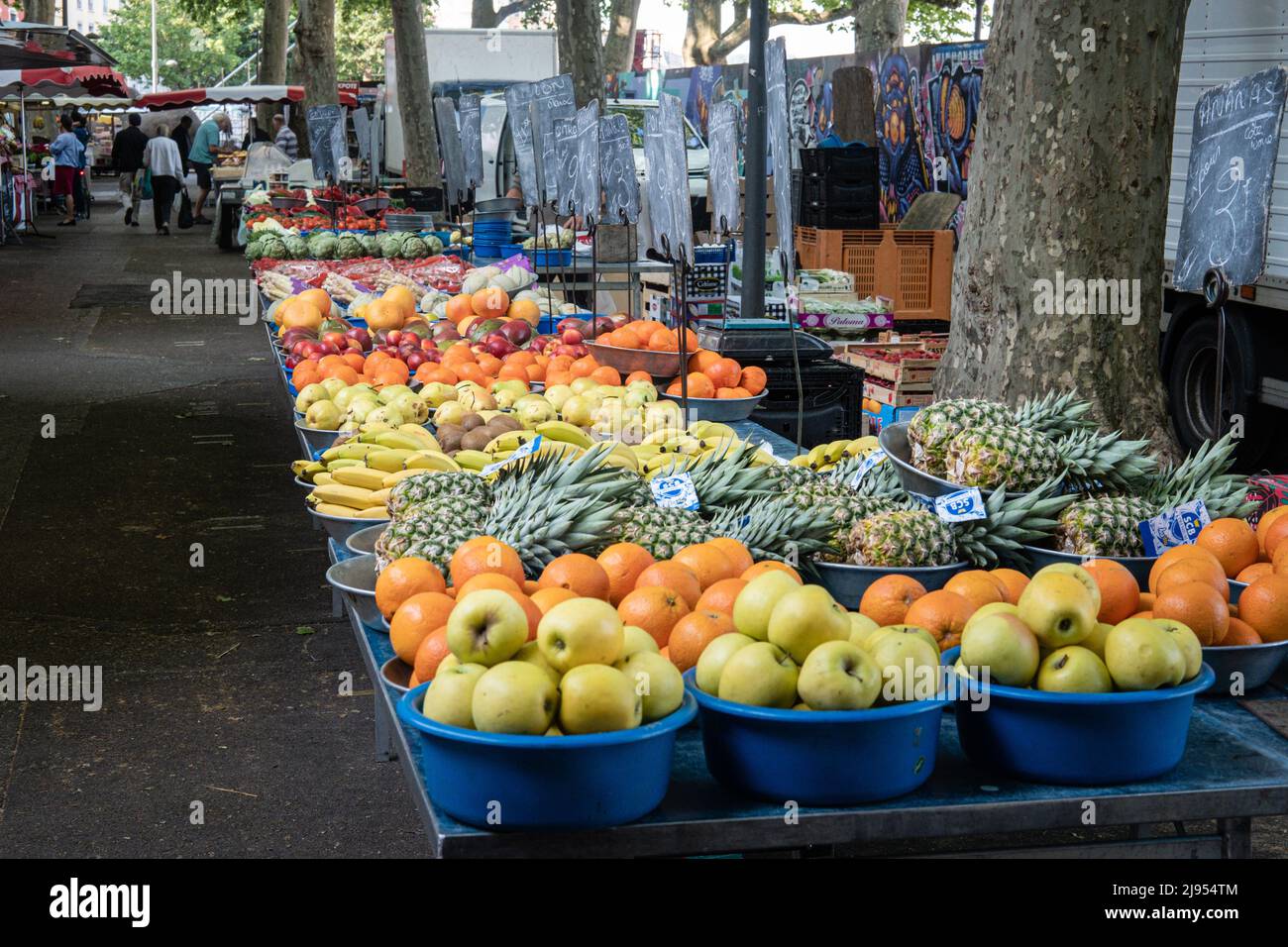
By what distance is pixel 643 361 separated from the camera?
553 cm

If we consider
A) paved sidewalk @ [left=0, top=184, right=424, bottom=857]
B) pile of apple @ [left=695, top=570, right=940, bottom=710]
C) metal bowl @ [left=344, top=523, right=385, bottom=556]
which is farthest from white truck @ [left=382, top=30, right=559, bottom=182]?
pile of apple @ [left=695, top=570, right=940, bottom=710]

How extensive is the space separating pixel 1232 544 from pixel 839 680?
4.54 ft

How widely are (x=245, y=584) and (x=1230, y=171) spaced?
15.2ft

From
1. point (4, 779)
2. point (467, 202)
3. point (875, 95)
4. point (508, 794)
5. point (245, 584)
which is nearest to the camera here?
point (508, 794)

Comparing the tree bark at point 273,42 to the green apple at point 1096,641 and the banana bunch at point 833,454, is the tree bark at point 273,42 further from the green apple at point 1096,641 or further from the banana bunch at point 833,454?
the green apple at point 1096,641

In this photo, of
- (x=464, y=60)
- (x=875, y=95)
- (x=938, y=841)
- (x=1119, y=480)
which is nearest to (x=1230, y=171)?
(x=1119, y=480)

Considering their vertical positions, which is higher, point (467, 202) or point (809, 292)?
point (467, 202)

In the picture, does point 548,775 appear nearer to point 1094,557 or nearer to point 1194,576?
point 1194,576

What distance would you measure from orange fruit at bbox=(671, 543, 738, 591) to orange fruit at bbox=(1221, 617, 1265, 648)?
3.21 ft

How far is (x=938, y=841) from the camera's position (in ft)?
13.4

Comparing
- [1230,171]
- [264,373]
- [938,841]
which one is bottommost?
[938,841]

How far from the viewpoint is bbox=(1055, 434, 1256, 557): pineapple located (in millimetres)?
3064

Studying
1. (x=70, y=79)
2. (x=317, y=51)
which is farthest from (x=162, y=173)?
(x=70, y=79)

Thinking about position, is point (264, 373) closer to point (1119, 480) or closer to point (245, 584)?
point (245, 584)
